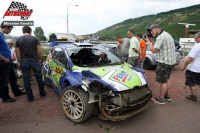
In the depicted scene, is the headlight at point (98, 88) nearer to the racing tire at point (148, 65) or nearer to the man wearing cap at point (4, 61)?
the man wearing cap at point (4, 61)

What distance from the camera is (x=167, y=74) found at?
390 cm

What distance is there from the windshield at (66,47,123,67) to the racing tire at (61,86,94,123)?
992 mm

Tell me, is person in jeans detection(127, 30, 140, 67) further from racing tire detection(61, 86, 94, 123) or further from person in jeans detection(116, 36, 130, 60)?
racing tire detection(61, 86, 94, 123)

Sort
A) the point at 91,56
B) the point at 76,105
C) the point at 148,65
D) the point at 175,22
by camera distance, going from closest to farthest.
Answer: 1. the point at 76,105
2. the point at 91,56
3. the point at 148,65
4. the point at 175,22

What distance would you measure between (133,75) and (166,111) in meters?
1.24

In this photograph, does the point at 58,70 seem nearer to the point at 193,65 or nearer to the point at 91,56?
the point at 91,56

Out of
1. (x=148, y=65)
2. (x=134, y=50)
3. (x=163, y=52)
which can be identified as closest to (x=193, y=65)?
(x=163, y=52)

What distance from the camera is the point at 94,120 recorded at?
130 inches

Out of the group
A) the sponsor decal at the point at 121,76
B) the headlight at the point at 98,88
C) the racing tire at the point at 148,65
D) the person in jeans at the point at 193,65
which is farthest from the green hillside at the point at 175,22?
the headlight at the point at 98,88

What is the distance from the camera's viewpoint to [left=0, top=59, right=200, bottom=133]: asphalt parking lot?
9.87 feet

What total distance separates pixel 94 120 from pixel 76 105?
1.70 feet

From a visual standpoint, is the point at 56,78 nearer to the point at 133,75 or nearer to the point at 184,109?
the point at 133,75

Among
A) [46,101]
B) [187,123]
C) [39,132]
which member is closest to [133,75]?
[187,123]

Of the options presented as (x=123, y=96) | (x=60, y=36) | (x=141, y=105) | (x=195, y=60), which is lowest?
(x=141, y=105)
